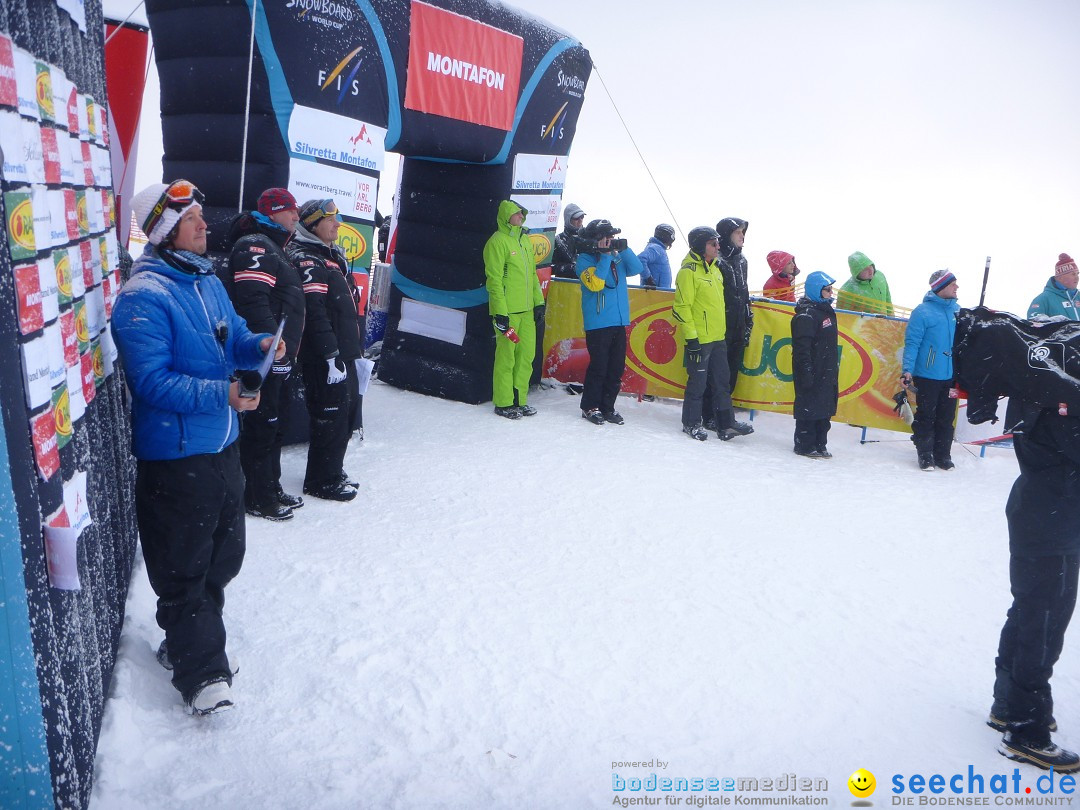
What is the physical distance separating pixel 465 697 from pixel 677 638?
106 centimetres

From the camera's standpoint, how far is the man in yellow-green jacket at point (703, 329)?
277 inches

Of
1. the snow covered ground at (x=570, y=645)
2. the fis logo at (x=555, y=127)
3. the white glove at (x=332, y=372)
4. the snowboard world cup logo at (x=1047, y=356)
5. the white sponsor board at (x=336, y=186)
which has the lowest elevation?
the snow covered ground at (x=570, y=645)

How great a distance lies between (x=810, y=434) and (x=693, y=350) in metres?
1.18

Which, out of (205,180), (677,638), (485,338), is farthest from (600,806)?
(485,338)

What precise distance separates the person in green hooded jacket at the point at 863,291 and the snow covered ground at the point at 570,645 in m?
2.37

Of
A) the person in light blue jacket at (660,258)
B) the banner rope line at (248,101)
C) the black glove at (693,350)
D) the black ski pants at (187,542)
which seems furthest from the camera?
the person in light blue jacket at (660,258)

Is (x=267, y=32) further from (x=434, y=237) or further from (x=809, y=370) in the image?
(x=809, y=370)

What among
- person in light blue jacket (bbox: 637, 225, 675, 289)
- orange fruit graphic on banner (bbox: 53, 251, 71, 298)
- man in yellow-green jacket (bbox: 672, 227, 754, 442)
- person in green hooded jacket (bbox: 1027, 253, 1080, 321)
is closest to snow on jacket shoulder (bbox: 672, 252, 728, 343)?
man in yellow-green jacket (bbox: 672, 227, 754, 442)

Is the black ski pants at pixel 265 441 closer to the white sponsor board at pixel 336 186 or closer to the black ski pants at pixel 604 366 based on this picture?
the white sponsor board at pixel 336 186

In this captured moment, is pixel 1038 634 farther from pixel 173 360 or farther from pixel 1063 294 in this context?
pixel 1063 294

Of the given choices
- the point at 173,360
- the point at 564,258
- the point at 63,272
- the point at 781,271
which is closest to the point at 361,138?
the point at 564,258

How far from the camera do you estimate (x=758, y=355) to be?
7703mm

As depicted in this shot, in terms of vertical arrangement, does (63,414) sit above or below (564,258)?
below

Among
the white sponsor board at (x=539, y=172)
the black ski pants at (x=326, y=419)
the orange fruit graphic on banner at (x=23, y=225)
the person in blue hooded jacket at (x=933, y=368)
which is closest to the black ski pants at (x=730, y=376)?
the person in blue hooded jacket at (x=933, y=368)
